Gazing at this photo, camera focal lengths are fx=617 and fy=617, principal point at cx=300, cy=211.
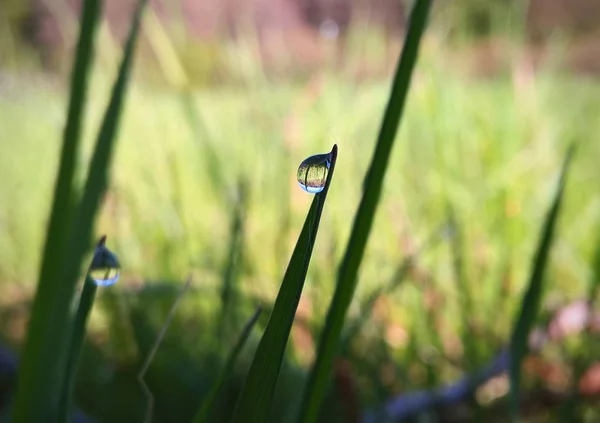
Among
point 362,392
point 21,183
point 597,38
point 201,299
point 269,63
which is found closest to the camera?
point 362,392

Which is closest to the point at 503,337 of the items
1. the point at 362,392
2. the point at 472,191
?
the point at 362,392

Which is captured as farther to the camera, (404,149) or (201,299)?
(404,149)

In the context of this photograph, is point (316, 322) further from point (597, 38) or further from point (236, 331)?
point (597, 38)

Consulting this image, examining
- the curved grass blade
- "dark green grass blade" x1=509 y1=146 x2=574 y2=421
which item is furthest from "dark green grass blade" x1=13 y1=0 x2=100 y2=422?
"dark green grass blade" x1=509 y1=146 x2=574 y2=421

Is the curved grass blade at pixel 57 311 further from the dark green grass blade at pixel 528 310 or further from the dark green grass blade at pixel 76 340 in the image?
the dark green grass blade at pixel 528 310

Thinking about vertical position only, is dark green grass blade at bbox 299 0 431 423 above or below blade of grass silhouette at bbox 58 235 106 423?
above

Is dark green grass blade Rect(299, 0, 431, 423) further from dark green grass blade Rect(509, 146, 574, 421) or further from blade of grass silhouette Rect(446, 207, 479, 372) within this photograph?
blade of grass silhouette Rect(446, 207, 479, 372)

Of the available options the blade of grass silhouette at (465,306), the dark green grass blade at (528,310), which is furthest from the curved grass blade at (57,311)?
the blade of grass silhouette at (465,306)
